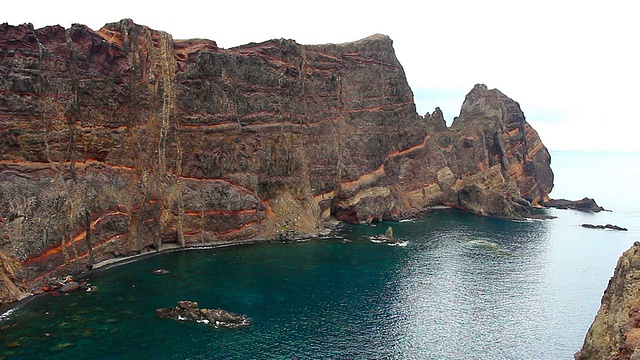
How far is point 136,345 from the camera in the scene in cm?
5712

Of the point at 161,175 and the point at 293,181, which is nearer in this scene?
the point at 161,175

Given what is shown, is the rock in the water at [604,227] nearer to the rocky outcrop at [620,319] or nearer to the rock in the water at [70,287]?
the rocky outcrop at [620,319]

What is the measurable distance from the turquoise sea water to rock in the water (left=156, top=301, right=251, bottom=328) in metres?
1.60

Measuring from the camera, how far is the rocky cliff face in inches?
3118

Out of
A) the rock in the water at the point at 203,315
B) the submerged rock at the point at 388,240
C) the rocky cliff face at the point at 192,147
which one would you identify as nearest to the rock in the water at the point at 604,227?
the rocky cliff face at the point at 192,147

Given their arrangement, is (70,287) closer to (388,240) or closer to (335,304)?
(335,304)

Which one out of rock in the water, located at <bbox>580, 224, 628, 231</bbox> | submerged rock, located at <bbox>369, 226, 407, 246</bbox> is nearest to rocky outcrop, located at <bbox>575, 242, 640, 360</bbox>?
submerged rock, located at <bbox>369, 226, 407, 246</bbox>

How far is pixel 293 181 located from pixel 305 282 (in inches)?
1788

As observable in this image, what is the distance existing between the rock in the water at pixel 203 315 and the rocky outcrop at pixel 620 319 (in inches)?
1697

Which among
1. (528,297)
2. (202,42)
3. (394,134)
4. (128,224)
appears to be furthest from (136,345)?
(394,134)

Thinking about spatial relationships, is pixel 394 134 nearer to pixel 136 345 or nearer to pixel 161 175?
pixel 161 175

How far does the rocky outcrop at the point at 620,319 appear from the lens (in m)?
35.9

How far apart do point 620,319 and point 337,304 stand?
4166 centimetres

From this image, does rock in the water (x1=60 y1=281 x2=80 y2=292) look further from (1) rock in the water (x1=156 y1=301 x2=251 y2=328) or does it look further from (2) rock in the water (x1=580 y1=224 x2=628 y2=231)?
(2) rock in the water (x1=580 y1=224 x2=628 y2=231)
